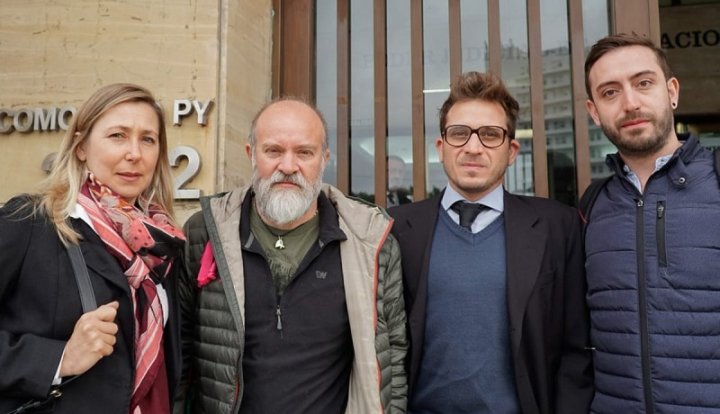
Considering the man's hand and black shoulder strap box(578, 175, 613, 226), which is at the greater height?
black shoulder strap box(578, 175, 613, 226)

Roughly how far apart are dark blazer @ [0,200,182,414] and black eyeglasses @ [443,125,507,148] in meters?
1.20

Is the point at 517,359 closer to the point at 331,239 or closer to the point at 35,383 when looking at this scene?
the point at 331,239

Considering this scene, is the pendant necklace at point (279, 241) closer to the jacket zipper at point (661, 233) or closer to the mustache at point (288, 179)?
the mustache at point (288, 179)

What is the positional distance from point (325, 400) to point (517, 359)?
24.8 inches

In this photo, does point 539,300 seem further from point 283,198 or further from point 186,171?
point 186,171

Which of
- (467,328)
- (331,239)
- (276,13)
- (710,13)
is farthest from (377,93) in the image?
(710,13)

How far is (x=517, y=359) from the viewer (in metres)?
1.76

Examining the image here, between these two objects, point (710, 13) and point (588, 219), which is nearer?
point (588, 219)

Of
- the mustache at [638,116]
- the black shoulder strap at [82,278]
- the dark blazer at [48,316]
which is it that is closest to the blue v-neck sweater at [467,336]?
the mustache at [638,116]

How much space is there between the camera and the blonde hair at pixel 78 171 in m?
1.42

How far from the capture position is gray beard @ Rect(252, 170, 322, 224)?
1.82 m

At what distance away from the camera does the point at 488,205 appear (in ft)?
6.55

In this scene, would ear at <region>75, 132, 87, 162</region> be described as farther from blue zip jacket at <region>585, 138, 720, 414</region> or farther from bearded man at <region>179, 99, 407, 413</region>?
blue zip jacket at <region>585, 138, 720, 414</region>

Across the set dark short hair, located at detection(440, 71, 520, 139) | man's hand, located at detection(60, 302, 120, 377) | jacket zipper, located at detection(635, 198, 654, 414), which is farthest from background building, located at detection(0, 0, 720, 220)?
man's hand, located at detection(60, 302, 120, 377)
